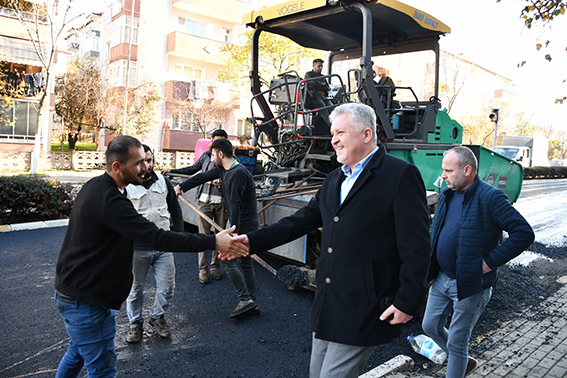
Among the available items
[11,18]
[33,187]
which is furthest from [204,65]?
[33,187]

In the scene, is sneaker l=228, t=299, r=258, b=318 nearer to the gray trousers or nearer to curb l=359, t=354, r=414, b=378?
the gray trousers

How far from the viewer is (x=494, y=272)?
3463 mm

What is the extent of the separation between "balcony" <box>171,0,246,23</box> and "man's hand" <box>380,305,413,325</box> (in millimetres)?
30310

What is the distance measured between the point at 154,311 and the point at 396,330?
2.77 metres

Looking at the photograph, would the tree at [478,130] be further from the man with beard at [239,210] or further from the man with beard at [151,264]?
the man with beard at [151,264]

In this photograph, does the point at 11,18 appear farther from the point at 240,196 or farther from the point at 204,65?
the point at 240,196

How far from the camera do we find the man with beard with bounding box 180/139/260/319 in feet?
16.3

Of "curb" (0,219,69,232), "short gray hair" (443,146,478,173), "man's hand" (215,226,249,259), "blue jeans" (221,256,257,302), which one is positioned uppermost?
"short gray hair" (443,146,478,173)

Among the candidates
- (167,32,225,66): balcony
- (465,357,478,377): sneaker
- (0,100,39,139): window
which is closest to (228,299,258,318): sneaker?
(465,357,478,377): sneaker

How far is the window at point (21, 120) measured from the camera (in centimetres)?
2319

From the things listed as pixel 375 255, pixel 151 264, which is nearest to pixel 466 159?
pixel 375 255

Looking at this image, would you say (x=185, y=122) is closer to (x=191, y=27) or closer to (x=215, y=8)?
(x=191, y=27)

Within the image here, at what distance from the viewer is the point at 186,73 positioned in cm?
3092

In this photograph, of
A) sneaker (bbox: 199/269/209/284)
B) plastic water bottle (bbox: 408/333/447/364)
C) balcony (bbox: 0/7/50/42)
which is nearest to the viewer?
plastic water bottle (bbox: 408/333/447/364)
